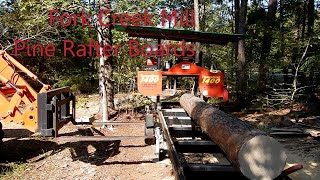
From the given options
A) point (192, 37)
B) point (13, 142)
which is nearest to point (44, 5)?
point (13, 142)

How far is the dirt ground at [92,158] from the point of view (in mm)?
5781

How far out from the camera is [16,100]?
19.2 feet

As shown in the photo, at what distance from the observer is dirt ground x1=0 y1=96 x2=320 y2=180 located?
578 centimetres

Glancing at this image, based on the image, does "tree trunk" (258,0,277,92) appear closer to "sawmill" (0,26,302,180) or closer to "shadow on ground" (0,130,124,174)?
"sawmill" (0,26,302,180)

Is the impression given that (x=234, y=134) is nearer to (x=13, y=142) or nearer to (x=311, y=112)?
(x=13, y=142)

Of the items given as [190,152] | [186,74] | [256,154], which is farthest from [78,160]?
[186,74]

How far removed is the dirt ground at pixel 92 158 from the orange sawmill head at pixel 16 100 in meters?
0.97

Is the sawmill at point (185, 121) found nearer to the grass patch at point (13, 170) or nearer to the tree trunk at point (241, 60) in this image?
the grass patch at point (13, 170)

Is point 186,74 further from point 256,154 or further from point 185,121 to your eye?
point 256,154

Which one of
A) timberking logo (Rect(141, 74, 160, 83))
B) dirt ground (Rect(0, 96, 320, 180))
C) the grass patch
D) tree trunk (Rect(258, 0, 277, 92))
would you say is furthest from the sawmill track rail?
tree trunk (Rect(258, 0, 277, 92))

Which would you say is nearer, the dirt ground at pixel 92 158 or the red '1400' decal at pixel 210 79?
the dirt ground at pixel 92 158

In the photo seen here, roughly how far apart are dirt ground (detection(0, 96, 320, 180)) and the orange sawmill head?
38.1 inches

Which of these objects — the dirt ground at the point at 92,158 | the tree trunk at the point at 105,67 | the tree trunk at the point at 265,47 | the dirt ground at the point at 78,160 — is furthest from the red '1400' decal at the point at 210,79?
the tree trunk at the point at 265,47

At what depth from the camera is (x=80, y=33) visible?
65.2ft
